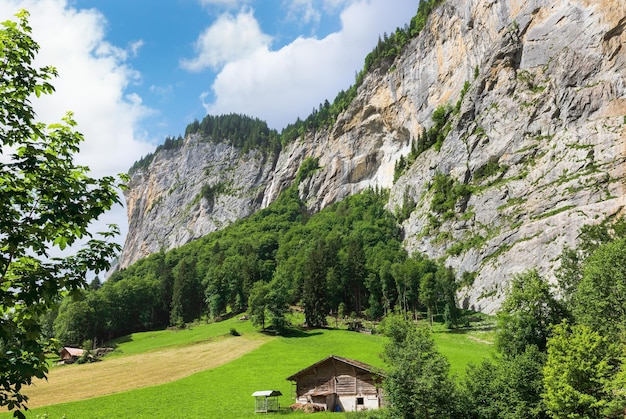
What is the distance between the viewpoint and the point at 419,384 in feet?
101

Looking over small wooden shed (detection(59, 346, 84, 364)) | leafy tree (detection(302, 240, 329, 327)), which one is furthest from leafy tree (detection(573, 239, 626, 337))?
small wooden shed (detection(59, 346, 84, 364))

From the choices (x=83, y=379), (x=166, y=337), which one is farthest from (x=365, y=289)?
(x=83, y=379)

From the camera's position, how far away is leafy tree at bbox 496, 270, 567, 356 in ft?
117

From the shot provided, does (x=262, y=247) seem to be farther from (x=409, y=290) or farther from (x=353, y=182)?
(x=409, y=290)

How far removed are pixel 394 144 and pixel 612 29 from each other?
8467cm

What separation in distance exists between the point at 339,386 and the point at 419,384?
52.6ft

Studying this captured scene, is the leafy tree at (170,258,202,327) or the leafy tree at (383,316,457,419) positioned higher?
the leafy tree at (170,258,202,327)

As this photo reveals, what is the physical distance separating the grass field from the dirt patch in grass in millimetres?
102

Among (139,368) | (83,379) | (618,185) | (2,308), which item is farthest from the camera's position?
(618,185)

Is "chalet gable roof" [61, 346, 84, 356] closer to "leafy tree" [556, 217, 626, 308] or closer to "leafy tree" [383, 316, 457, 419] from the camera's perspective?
"leafy tree" [383, 316, 457, 419]

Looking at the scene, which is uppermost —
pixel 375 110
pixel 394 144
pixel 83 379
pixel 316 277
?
pixel 375 110

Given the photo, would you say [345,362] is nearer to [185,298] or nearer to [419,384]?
[419,384]

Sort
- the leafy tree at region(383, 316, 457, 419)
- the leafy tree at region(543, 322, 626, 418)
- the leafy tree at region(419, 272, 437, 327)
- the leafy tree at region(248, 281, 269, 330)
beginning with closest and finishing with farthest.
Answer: the leafy tree at region(543, 322, 626, 418), the leafy tree at region(383, 316, 457, 419), the leafy tree at region(248, 281, 269, 330), the leafy tree at region(419, 272, 437, 327)

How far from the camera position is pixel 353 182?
176 metres
